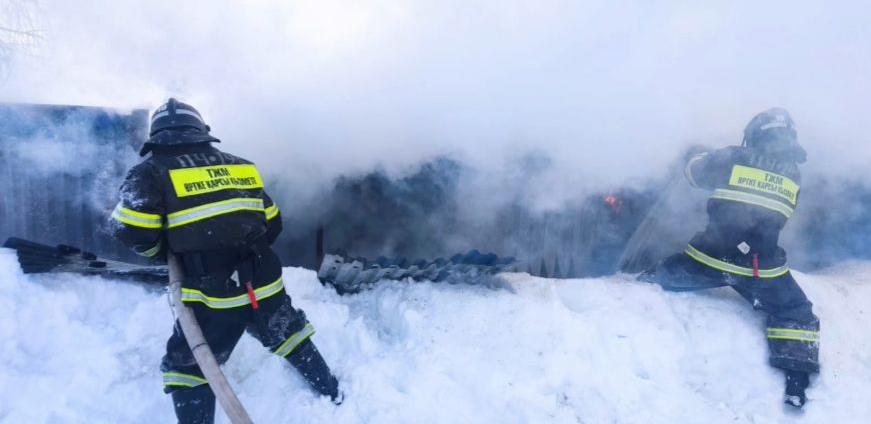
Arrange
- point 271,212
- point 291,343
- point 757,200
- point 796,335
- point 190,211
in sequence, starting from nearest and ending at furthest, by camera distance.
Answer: point 190,211 < point 291,343 < point 271,212 < point 796,335 < point 757,200

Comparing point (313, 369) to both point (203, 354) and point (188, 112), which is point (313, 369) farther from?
point (188, 112)

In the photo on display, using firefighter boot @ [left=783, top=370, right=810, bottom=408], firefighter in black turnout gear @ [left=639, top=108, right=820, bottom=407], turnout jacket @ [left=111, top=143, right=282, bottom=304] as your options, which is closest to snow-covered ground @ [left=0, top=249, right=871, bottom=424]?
firefighter boot @ [left=783, top=370, right=810, bottom=408]

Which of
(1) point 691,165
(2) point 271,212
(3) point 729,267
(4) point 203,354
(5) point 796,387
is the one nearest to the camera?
(4) point 203,354

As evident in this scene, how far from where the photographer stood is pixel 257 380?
323 centimetres

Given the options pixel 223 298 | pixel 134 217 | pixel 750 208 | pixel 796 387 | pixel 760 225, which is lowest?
pixel 796 387

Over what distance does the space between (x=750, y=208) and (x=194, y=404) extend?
3886 millimetres

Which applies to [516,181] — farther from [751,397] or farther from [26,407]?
[26,407]

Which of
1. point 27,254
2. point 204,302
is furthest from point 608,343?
point 27,254

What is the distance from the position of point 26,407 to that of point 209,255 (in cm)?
143

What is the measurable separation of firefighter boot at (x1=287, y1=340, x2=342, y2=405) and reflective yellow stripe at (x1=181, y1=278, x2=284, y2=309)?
41cm

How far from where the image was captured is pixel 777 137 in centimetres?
365

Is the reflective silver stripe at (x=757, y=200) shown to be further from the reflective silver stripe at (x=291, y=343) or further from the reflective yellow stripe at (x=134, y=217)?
the reflective yellow stripe at (x=134, y=217)

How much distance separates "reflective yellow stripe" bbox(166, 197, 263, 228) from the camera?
2.58 metres

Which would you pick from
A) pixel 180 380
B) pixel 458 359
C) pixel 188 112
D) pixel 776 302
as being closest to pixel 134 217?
pixel 188 112
